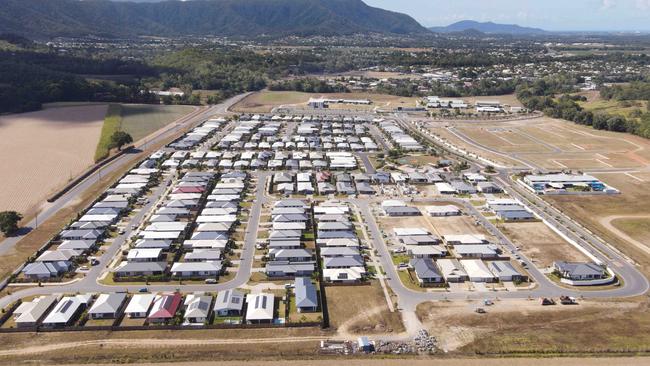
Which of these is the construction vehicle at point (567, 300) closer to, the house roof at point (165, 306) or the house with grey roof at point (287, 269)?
the house with grey roof at point (287, 269)

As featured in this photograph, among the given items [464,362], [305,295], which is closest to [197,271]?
[305,295]

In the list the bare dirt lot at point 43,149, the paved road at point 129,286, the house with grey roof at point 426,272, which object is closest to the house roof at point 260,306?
the paved road at point 129,286

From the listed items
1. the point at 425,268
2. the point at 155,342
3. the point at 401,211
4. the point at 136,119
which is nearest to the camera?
the point at 155,342

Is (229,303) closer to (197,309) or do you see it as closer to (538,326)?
(197,309)

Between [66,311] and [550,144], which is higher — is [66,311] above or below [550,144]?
below

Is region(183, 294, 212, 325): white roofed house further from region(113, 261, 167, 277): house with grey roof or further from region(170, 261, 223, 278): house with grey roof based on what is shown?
region(113, 261, 167, 277): house with grey roof

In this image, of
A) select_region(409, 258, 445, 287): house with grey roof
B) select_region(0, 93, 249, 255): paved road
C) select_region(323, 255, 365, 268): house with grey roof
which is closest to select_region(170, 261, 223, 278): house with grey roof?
select_region(323, 255, 365, 268): house with grey roof

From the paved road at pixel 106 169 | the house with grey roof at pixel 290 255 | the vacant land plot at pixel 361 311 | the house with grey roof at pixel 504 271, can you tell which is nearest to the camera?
the vacant land plot at pixel 361 311
